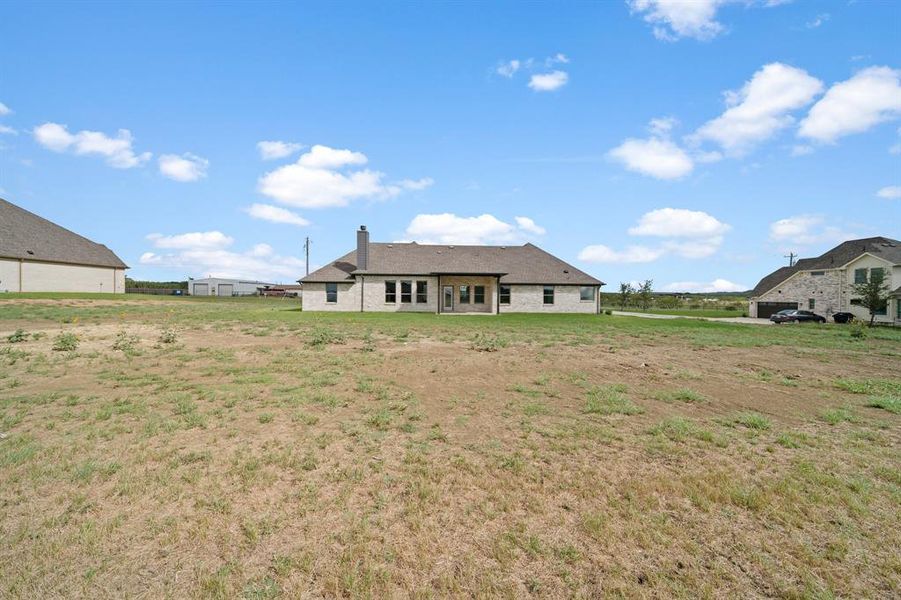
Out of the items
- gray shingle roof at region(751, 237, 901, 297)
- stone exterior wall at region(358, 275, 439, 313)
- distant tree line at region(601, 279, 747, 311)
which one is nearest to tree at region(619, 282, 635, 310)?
distant tree line at region(601, 279, 747, 311)

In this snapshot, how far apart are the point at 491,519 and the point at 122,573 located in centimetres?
278

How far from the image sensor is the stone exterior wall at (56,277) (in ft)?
116

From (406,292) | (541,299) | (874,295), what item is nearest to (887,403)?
(541,299)

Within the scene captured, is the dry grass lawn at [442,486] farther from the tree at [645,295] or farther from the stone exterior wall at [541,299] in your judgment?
the tree at [645,295]

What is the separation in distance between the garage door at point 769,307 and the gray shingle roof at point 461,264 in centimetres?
2142

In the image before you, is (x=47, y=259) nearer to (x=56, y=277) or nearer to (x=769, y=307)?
(x=56, y=277)

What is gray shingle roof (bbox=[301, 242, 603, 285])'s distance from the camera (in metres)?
34.1

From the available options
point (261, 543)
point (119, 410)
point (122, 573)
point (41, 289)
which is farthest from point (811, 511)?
point (41, 289)

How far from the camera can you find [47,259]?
38469mm

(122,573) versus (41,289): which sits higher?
(41,289)

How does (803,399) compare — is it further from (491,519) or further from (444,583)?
(444,583)

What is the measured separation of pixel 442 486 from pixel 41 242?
54.1 m

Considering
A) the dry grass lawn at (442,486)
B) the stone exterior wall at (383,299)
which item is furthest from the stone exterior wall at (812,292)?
the dry grass lawn at (442,486)

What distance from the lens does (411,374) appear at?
9203 millimetres
